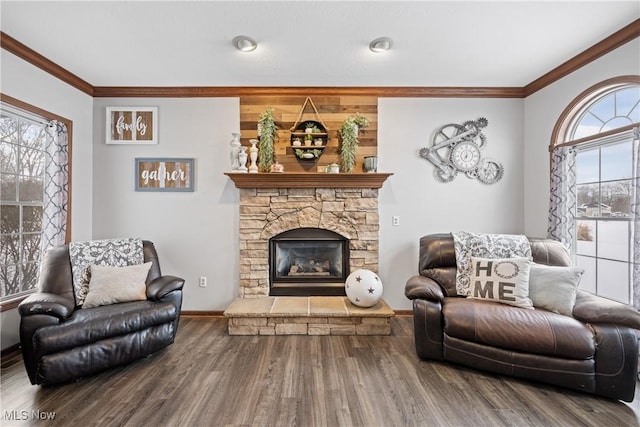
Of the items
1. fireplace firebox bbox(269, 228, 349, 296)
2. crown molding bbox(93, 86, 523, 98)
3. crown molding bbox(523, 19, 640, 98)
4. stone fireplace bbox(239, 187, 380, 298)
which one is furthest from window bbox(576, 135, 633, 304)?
fireplace firebox bbox(269, 228, 349, 296)

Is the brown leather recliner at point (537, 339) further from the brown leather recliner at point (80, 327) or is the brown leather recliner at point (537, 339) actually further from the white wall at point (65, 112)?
the white wall at point (65, 112)

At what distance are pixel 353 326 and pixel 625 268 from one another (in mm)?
2446

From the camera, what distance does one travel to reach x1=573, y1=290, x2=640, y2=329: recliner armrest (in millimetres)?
1955

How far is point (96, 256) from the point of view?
2.78 metres

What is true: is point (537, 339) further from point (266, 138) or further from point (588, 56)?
point (266, 138)

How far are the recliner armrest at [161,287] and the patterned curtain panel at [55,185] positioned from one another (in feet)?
3.95

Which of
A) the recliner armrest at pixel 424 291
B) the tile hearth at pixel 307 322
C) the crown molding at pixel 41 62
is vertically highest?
the crown molding at pixel 41 62

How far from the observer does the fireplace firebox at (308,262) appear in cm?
347

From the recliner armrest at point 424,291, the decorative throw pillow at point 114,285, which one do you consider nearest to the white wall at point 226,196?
the decorative throw pillow at point 114,285

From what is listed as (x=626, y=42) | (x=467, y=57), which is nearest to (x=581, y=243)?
(x=626, y=42)

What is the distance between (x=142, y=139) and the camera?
3.44 meters

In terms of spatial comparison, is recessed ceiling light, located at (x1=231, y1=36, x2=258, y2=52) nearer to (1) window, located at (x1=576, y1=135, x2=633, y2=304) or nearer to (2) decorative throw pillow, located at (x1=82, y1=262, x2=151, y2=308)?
(2) decorative throw pillow, located at (x1=82, y1=262, x2=151, y2=308)

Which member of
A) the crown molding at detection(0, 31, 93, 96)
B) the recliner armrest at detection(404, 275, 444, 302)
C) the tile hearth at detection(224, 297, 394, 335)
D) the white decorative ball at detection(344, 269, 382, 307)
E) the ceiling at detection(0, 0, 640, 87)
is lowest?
the tile hearth at detection(224, 297, 394, 335)

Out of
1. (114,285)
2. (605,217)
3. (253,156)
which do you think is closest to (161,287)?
(114,285)
